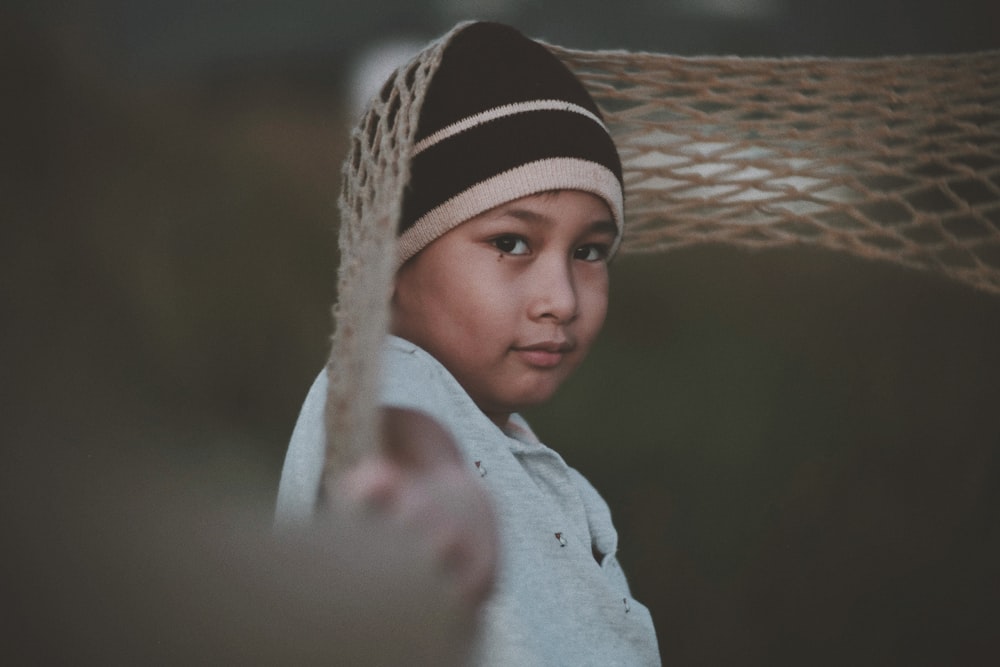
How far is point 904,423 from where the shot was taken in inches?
81.3

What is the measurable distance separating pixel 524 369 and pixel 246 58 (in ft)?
4.17

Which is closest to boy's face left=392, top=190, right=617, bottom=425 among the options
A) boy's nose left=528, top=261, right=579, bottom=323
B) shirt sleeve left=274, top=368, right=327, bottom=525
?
boy's nose left=528, top=261, right=579, bottom=323

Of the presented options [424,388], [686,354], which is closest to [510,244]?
[424,388]

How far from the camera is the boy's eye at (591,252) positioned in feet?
3.56

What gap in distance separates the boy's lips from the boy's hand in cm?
→ 21

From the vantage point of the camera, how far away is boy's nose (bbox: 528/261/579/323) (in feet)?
3.21

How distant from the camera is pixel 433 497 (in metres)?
0.70

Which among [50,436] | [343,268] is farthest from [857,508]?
[50,436]

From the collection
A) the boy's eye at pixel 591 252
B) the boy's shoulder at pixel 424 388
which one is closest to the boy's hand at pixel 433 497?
the boy's shoulder at pixel 424 388

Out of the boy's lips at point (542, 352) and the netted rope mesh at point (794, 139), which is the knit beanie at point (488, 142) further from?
the netted rope mesh at point (794, 139)

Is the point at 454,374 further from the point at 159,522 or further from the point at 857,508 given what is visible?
the point at 857,508

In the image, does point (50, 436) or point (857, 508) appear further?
point (857, 508)

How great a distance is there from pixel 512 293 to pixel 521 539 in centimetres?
23

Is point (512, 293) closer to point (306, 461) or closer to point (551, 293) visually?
point (551, 293)
